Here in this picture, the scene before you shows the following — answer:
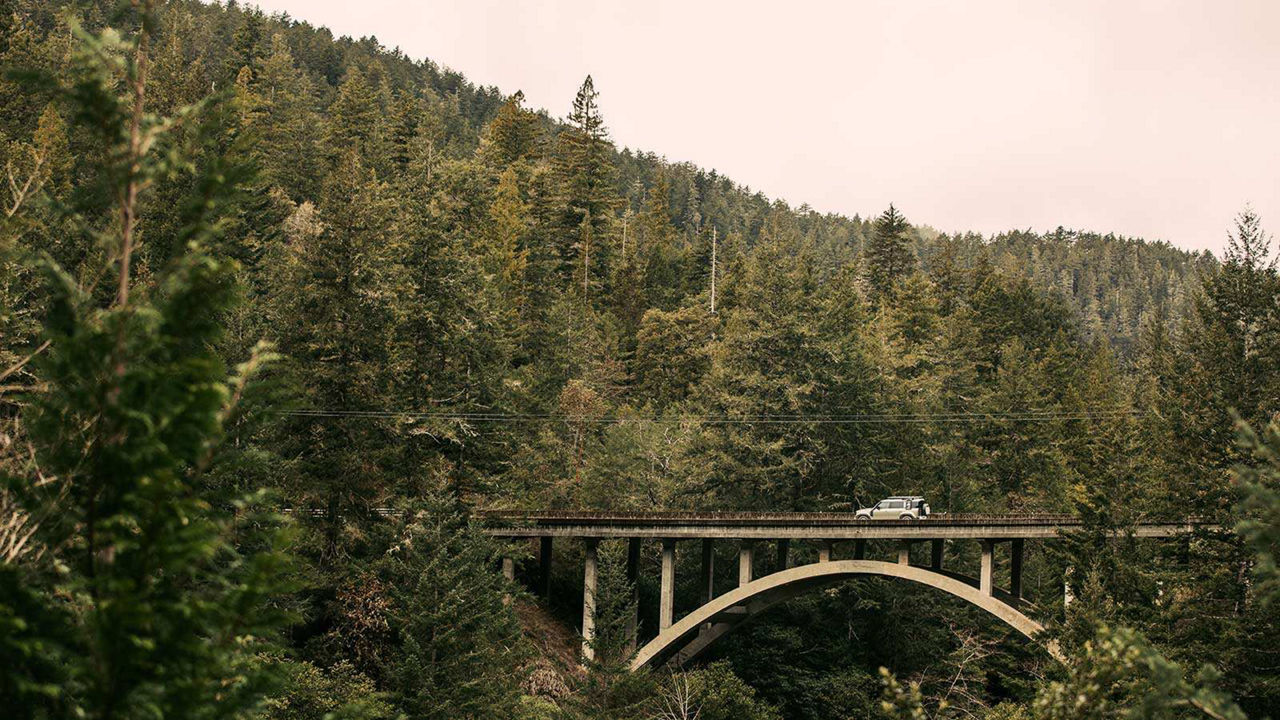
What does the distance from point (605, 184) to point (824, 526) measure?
1648 inches

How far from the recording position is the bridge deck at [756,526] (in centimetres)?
3581

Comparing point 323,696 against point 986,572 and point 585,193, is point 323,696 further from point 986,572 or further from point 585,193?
point 585,193

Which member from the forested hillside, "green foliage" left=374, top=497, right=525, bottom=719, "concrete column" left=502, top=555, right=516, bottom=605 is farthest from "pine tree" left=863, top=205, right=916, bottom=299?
"green foliage" left=374, top=497, right=525, bottom=719

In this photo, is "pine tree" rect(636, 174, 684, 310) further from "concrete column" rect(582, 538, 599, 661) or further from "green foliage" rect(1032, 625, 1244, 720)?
"green foliage" rect(1032, 625, 1244, 720)

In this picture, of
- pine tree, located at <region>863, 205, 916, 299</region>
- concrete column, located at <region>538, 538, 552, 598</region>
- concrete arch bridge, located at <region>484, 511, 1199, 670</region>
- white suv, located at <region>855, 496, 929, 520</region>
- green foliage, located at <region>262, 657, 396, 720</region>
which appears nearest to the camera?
green foliage, located at <region>262, 657, 396, 720</region>

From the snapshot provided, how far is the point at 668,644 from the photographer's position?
39125mm

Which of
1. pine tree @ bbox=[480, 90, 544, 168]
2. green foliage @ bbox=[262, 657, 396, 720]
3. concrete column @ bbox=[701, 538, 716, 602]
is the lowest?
green foliage @ bbox=[262, 657, 396, 720]

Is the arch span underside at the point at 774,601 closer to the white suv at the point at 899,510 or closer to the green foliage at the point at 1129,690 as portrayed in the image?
the white suv at the point at 899,510

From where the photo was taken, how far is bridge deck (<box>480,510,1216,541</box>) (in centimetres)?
3581

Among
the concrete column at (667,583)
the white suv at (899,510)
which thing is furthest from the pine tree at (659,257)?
the concrete column at (667,583)

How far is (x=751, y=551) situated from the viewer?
3931cm

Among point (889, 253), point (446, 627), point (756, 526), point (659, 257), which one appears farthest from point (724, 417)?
point (889, 253)

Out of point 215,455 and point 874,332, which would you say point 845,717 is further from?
point 215,455

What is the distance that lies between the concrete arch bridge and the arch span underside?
4 centimetres
